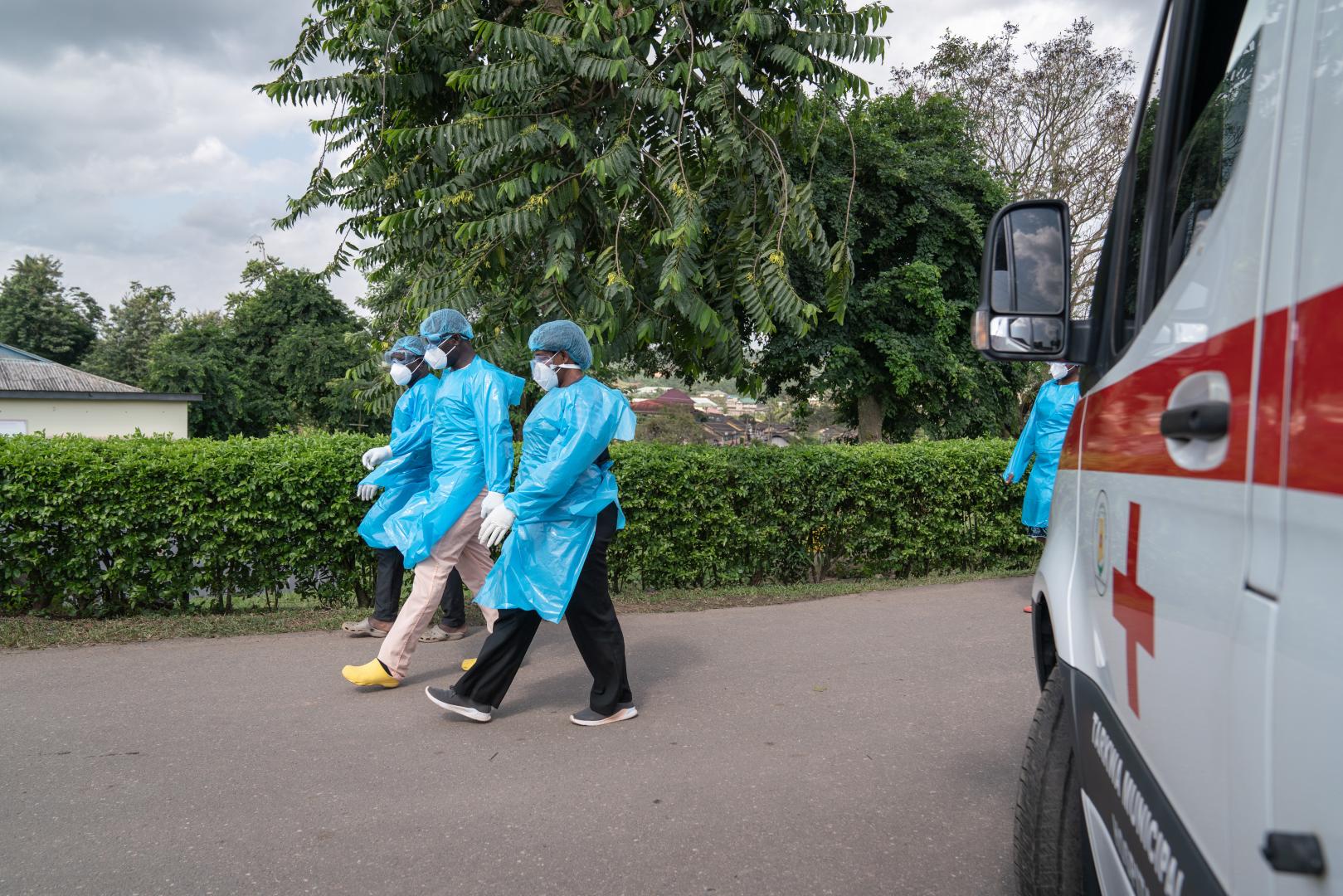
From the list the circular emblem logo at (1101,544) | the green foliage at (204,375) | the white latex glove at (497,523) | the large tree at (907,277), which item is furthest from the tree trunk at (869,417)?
the green foliage at (204,375)

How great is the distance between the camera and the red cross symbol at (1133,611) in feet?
5.41

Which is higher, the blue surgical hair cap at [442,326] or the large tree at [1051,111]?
the large tree at [1051,111]

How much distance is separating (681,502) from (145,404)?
34.8 metres

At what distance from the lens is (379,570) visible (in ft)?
20.7

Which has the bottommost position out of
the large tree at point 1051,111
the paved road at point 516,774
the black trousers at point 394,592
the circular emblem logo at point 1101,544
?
the paved road at point 516,774

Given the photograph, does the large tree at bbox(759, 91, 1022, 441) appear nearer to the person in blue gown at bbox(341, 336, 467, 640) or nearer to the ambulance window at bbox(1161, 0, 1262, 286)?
the person in blue gown at bbox(341, 336, 467, 640)

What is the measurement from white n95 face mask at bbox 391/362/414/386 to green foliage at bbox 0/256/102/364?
63867 mm

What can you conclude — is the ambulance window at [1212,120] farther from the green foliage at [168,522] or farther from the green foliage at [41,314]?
the green foliage at [41,314]

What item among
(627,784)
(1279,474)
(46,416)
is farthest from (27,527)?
(46,416)

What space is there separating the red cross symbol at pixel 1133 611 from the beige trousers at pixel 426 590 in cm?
394

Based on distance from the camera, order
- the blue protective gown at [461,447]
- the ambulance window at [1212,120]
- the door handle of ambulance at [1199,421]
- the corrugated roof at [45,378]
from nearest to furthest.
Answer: the door handle of ambulance at [1199,421] → the ambulance window at [1212,120] → the blue protective gown at [461,447] → the corrugated roof at [45,378]

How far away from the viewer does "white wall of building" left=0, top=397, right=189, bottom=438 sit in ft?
111

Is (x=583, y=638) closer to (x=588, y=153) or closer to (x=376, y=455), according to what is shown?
(x=376, y=455)

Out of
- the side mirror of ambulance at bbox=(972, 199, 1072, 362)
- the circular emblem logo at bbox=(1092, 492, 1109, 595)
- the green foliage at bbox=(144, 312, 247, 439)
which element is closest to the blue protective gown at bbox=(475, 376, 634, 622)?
the side mirror of ambulance at bbox=(972, 199, 1072, 362)
